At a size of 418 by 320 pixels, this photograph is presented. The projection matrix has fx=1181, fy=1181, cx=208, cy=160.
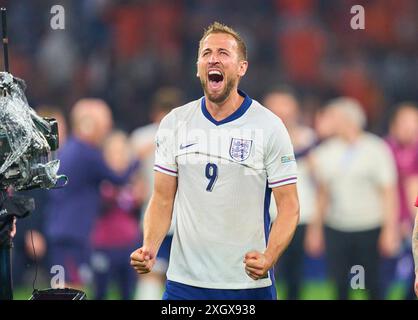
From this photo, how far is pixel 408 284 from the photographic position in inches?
388

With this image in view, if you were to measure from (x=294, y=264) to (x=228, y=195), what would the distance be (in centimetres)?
438

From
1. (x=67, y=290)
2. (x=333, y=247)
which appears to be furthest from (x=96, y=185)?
(x=67, y=290)

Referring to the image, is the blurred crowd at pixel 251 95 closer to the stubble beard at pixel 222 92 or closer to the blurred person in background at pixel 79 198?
the blurred person in background at pixel 79 198

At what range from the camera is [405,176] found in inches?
396

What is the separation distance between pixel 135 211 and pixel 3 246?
4.41m

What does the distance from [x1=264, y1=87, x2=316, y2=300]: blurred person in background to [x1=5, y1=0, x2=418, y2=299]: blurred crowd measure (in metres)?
0.02

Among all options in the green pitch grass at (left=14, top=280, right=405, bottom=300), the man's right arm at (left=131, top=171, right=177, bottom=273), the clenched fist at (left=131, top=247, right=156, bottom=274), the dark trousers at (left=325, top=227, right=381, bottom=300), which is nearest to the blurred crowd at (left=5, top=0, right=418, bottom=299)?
the dark trousers at (left=325, top=227, right=381, bottom=300)

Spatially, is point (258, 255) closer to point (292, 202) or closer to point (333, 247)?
point (292, 202)

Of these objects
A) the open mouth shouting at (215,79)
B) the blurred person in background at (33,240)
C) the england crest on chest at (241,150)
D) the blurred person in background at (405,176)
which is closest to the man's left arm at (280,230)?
the england crest on chest at (241,150)

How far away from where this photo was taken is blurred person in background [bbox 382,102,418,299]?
10047 millimetres

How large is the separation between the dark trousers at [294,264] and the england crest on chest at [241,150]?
13.8 ft

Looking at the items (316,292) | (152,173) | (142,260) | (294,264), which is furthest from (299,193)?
(142,260)

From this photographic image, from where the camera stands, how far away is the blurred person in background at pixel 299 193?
9.27 m

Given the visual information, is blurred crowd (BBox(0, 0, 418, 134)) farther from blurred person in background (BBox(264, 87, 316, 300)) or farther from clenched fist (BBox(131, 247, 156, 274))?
clenched fist (BBox(131, 247, 156, 274))
